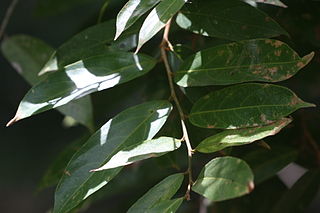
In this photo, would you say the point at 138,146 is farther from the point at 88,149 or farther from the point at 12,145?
the point at 12,145

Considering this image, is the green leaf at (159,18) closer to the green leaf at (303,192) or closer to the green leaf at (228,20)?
the green leaf at (228,20)

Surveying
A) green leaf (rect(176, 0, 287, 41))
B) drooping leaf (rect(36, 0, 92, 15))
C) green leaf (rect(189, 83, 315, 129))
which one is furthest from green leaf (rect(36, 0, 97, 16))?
green leaf (rect(189, 83, 315, 129))

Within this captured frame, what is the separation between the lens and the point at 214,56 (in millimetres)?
785

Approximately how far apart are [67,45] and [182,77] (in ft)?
0.70

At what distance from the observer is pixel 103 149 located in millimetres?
757

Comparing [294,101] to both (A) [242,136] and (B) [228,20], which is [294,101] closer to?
(A) [242,136]

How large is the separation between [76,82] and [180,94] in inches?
8.8

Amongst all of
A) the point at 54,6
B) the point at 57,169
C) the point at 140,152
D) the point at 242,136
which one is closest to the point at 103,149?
the point at 140,152

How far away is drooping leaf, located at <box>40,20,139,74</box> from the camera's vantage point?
2.91ft

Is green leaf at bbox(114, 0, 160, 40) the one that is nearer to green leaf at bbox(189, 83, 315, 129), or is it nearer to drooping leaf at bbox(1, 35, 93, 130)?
green leaf at bbox(189, 83, 315, 129)

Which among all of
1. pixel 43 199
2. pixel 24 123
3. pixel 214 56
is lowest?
pixel 43 199

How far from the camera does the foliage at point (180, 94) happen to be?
0.70 m

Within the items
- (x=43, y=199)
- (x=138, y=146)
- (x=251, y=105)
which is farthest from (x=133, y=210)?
(x=43, y=199)

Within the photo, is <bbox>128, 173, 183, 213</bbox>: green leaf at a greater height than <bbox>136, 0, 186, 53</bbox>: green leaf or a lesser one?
lesser
